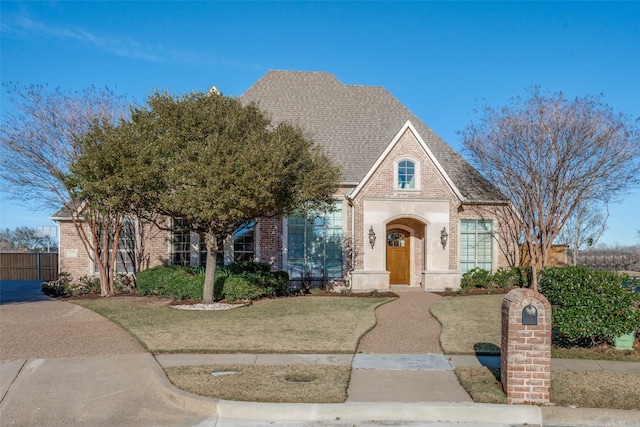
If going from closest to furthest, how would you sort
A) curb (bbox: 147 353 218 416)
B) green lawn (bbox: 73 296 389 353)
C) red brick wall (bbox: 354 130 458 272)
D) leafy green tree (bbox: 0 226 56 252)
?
curb (bbox: 147 353 218 416) < green lawn (bbox: 73 296 389 353) < red brick wall (bbox: 354 130 458 272) < leafy green tree (bbox: 0 226 56 252)

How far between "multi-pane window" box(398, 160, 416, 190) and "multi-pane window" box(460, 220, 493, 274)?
2.94m

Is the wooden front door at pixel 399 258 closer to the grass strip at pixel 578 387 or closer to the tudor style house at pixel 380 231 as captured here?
the tudor style house at pixel 380 231

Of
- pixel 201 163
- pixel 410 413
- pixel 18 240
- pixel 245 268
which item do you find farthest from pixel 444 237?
pixel 18 240

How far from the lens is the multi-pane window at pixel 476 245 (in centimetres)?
2208

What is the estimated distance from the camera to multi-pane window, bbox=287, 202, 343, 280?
2117 cm

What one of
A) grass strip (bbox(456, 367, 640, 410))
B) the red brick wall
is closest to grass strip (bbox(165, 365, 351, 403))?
grass strip (bbox(456, 367, 640, 410))

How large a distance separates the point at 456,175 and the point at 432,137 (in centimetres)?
252

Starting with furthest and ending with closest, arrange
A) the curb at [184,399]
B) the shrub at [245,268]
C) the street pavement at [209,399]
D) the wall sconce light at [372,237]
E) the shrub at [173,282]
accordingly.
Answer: the wall sconce light at [372,237] < the shrub at [245,268] < the shrub at [173,282] < the curb at [184,399] < the street pavement at [209,399]

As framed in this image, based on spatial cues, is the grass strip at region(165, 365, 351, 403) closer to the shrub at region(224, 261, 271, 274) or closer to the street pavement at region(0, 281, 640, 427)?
the street pavement at region(0, 281, 640, 427)

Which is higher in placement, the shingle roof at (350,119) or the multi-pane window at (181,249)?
the shingle roof at (350,119)

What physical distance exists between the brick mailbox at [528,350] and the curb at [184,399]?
369 centimetres

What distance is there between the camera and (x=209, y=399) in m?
6.71

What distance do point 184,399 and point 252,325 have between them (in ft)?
17.2

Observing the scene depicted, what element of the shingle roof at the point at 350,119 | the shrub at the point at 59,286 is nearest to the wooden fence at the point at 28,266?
the shrub at the point at 59,286
